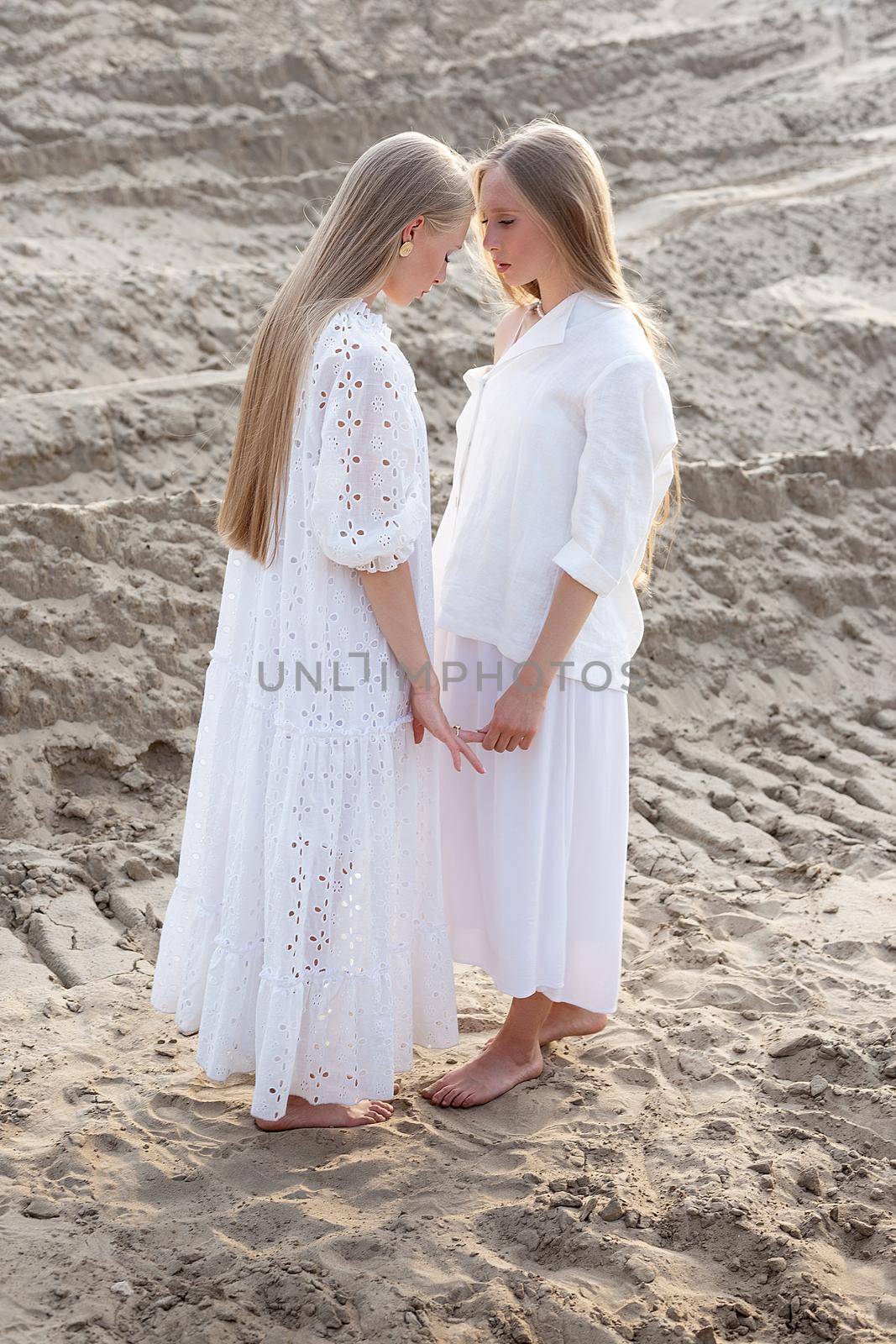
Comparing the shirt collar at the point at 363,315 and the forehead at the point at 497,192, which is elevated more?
the forehead at the point at 497,192

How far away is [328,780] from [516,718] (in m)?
0.38

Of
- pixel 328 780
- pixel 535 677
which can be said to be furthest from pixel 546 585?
pixel 328 780

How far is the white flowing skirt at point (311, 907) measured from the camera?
8.14 feet

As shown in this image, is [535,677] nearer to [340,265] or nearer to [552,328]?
[552,328]

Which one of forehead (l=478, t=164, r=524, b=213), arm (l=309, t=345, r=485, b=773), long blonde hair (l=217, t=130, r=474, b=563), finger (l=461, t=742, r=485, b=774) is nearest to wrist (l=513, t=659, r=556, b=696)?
finger (l=461, t=742, r=485, b=774)

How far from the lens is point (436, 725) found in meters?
2.52

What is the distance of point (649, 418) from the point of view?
2.52 m

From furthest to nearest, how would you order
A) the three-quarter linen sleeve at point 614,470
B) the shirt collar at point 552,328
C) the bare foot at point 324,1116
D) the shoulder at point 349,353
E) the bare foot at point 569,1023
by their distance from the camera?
1. the bare foot at point 569,1023
2. the bare foot at point 324,1116
3. the shirt collar at point 552,328
4. the three-quarter linen sleeve at point 614,470
5. the shoulder at point 349,353

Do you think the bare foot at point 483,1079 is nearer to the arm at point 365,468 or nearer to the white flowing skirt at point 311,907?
the white flowing skirt at point 311,907

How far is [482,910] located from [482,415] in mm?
1043

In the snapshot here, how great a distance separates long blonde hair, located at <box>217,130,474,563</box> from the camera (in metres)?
2.38

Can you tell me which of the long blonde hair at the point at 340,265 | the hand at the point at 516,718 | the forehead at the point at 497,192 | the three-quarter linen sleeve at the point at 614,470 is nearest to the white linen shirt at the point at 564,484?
the three-quarter linen sleeve at the point at 614,470

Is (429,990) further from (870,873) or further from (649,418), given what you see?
(870,873)

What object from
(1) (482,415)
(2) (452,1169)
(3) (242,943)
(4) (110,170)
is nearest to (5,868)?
(3) (242,943)
